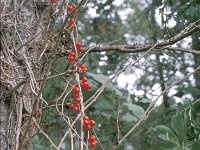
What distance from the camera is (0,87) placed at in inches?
71.1

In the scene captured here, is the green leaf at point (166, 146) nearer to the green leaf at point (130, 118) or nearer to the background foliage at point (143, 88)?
the background foliage at point (143, 88)

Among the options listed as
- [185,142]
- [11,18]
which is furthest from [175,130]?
[11,18]

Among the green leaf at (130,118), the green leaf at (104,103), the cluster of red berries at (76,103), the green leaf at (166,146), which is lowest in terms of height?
the green leaf at (166,146)

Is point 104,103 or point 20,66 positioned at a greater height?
point 20,66

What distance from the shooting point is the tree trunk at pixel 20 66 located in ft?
5.85

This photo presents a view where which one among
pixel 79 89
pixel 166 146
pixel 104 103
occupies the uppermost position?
pixel 79 89

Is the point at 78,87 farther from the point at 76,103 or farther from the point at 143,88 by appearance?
the point at 143,88

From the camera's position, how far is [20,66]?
6.09ft

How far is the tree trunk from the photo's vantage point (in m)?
1.78

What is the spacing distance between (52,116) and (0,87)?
1864 mm

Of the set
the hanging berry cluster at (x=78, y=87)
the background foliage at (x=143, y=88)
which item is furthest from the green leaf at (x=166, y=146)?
the hanging berry cluster at (x=78, y=87)

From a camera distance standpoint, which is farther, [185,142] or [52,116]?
[52,116]

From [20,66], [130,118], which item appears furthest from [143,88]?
[20,66]

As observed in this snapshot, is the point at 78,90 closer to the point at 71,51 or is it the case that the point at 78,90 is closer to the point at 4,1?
the point at 71,51
